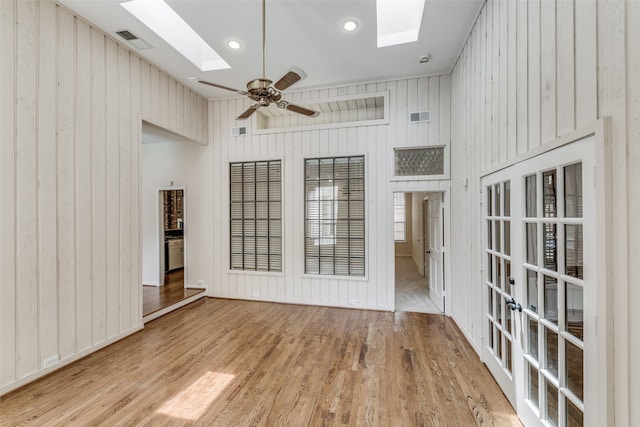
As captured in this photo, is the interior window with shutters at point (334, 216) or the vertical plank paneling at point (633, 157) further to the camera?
the interior window with shutters at point (334, 216)

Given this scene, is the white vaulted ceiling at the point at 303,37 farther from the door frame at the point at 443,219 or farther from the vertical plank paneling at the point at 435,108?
the door frame at the point at 443,219

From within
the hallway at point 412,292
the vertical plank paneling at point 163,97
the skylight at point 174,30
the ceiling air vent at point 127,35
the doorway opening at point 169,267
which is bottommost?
the hallway at point 412,292

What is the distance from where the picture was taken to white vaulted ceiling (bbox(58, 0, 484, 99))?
9.73 ft

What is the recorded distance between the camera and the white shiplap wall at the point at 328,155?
4.48 metres

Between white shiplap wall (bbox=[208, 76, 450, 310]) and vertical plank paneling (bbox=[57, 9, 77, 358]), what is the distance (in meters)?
2.45

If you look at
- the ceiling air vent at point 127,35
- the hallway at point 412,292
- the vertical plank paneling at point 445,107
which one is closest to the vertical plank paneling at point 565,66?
the vertical plank paneling at point 445,107

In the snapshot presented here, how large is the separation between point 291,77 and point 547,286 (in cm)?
255

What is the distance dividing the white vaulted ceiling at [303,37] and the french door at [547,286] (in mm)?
2110

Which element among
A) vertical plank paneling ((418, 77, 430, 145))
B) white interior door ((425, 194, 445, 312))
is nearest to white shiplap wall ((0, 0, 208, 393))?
vertical plank paneling ((418, 77, 430, 145))

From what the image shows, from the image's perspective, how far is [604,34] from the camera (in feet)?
4.35

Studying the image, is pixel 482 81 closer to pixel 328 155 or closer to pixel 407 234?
pixel 328 155

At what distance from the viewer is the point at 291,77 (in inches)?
92.7

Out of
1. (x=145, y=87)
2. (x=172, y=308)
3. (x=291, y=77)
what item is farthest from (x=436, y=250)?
(x=145, y=87)

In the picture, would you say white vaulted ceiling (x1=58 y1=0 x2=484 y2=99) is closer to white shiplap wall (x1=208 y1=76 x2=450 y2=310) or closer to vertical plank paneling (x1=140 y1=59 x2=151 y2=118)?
vertical plank paneling (x1=140 y1=59 x2=151 y2=118)
